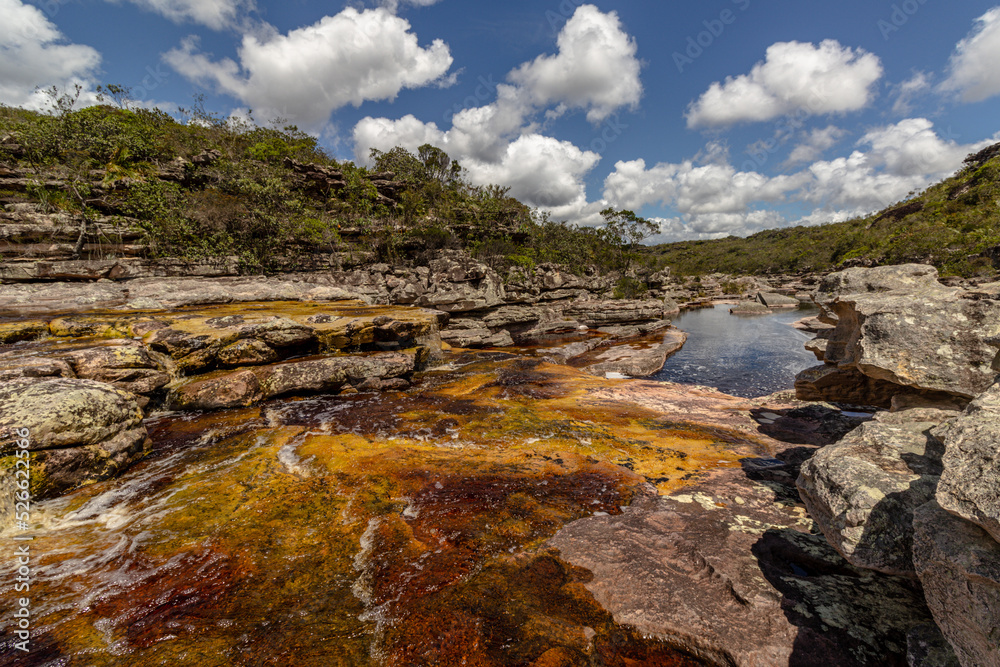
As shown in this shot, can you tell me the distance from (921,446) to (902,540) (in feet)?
5.90

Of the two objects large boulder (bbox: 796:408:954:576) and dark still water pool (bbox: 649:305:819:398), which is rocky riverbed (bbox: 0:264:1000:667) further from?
dark still water pool (bbox: 649:305:819:398)

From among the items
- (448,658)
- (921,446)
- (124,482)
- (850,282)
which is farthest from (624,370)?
(124,482)

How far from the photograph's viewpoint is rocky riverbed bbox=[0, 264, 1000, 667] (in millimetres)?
2877

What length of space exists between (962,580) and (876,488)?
1.24 meters

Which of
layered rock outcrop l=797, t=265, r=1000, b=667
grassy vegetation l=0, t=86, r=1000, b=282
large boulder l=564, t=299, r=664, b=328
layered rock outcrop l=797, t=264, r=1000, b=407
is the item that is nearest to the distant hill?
grassy vegetation l=0, t=86, r=1000, b=282

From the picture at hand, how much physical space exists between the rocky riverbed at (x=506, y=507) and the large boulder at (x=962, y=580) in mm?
15

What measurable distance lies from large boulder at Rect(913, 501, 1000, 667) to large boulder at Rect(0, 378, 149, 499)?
1007 cm

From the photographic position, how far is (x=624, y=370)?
16.4 metres

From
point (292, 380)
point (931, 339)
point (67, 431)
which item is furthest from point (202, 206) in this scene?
point (931, 339)

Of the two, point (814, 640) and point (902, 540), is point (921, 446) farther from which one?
point (814, 640)

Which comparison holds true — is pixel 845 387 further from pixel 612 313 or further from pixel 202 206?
pixel 202 206

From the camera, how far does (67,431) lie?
552cm

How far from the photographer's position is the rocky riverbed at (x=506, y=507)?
9.44 feet

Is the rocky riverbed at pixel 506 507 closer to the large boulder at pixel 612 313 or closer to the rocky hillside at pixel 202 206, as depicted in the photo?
the rocky hillside at pixel 202 206
